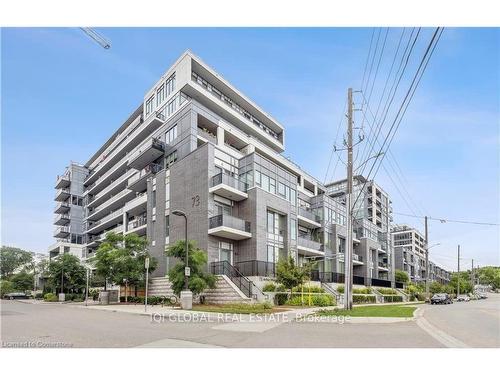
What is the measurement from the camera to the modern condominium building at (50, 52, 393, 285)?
3462 centimetres

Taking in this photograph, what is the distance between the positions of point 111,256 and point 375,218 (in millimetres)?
67888

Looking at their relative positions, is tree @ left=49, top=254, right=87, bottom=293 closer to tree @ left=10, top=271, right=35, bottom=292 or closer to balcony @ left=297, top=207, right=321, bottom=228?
tree @ left=10, top=271, right=35, bottom=292

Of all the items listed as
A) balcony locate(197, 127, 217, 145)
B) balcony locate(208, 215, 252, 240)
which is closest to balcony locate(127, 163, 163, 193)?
balcony locate(197, 127, 217, 145)

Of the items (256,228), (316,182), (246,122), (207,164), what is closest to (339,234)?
(316,182)

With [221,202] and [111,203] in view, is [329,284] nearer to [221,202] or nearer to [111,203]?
[221,202]

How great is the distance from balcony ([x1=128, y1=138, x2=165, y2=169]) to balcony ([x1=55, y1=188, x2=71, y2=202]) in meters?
44.3

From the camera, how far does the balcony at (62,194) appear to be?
275ft

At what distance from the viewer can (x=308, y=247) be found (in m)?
44.3

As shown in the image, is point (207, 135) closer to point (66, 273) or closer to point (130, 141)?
point (130, 141)

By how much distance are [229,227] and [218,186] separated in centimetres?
342

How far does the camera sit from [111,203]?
Answer: 61.2 meters

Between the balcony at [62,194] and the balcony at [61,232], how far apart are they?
627 centimetres

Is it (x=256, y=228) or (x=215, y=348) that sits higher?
(x=256, y=228)

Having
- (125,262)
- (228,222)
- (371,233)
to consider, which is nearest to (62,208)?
(125,262)
